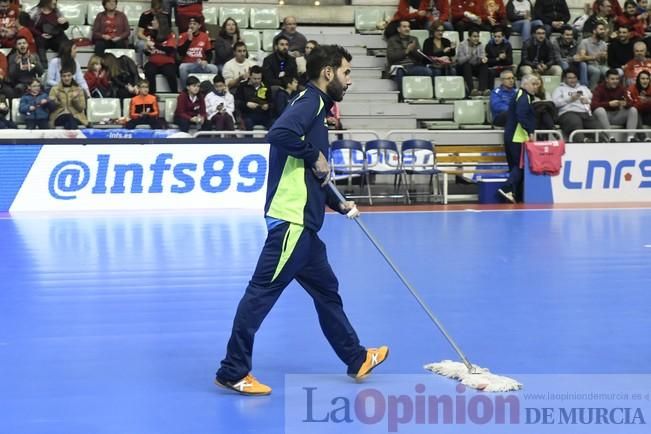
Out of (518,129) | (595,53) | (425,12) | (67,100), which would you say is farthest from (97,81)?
(595,53)

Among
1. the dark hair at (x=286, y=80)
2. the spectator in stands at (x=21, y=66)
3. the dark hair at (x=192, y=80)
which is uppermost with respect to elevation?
the spectator in stands at (x=21, y=66)

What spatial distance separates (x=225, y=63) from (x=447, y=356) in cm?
1342

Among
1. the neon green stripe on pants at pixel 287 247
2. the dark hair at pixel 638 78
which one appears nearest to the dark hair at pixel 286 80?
the dark hair at pixel 638 78

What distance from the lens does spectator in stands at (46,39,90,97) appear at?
17266 millimetres

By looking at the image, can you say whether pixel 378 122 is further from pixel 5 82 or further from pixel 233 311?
pixel 233 311

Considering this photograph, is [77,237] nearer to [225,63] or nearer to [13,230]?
[13,230]

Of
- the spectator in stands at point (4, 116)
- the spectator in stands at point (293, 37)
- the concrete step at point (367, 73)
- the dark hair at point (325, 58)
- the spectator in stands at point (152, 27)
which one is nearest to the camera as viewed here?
the dark hair at point (325, 58)

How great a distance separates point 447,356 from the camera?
6.18 m

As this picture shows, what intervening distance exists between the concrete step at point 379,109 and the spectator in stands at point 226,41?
97.3 inches

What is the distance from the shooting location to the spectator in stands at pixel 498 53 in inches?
779

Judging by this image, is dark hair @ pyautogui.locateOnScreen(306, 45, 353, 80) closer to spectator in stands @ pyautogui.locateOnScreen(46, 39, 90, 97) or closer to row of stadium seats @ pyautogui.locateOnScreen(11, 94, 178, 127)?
row of stadium seats @ pyautogui.locateOnScreen(11, 94, 178, 127)

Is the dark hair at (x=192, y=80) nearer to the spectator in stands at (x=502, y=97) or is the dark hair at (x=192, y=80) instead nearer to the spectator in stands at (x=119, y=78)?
the spectator in stands at (x=119, y=78)

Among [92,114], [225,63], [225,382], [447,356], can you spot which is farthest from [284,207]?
[225,63]

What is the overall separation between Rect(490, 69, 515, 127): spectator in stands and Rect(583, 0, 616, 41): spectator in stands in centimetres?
356
